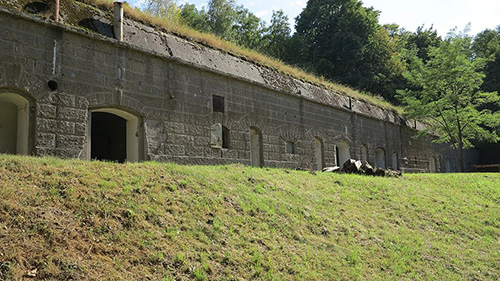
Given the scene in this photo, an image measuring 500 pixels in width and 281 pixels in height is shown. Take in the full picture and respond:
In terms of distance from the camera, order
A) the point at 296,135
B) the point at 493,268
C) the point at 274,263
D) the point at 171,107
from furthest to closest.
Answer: the point at 296,135 < the point at 171,107 < the point at 493,268 < the point at 274,263

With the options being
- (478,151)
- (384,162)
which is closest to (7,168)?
(384,162)

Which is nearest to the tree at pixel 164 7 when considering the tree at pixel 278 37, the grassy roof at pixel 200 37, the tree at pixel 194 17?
the tree at pixel 194 17

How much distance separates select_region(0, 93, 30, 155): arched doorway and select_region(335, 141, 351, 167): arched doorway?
1412cm

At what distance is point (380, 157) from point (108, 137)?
1485 cm

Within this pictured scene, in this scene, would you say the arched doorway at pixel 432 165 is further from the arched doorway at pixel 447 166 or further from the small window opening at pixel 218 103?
the small window opening at pixel 218 103

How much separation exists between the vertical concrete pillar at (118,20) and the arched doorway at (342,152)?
12129 mm

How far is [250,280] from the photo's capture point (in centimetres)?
595

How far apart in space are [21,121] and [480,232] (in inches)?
463

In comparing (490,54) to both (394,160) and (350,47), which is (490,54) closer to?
(350,47)

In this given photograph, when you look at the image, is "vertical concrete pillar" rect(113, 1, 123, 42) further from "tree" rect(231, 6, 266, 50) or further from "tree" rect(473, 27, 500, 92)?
"tree" rect(473, 27, 500, 92)

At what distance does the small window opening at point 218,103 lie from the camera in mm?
13854

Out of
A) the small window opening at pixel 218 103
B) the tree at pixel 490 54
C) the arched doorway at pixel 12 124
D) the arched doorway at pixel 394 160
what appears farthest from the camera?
the tree at pixel 490 54

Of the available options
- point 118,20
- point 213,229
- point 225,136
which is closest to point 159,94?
point 118,20

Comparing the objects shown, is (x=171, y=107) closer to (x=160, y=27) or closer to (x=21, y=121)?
(x=160, y=27)
